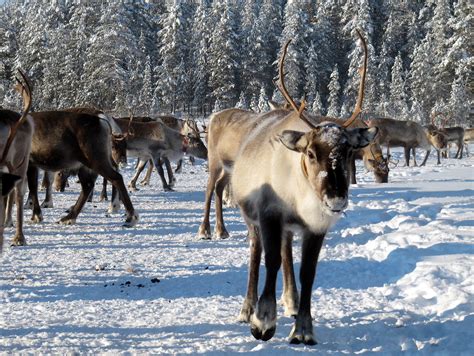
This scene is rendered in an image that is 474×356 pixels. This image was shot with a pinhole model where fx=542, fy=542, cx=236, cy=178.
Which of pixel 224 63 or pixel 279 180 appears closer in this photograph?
pixel 279 180

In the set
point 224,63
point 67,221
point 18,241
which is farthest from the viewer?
point 224,63

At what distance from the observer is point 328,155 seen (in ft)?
10.1

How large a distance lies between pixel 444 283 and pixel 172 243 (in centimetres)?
346

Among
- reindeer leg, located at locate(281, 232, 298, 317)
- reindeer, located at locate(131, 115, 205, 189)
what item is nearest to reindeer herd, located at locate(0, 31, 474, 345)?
reindeer leg, located at locate(281, 232, 298, 317)

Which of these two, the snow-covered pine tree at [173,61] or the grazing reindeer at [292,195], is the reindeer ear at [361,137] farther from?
the snow-covered pine tree at [173,61]

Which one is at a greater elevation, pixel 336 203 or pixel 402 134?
pixel 336 203

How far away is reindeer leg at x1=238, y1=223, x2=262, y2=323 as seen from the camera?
3.95 metres

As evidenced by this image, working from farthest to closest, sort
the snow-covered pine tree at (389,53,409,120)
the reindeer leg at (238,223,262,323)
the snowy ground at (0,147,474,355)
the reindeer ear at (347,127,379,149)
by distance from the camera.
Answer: the snow-covered pine tree at (389,53,409,120), the reindeer leg at (238,223,262,323), the snowy ground at (0,147,474,355), the reindeer ear at (347,127,379,149)

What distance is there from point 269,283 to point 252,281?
23.0 inches

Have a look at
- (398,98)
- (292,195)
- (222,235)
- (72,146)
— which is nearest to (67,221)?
(72,146)

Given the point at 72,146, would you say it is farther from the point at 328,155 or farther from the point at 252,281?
the point at 328,155

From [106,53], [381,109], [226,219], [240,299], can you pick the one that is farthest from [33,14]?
[240,299]

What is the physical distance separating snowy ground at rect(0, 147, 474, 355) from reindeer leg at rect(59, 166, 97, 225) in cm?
18

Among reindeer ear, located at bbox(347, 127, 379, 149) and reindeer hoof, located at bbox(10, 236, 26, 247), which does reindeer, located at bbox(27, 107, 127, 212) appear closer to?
reindeer hoof, located at bbox(10, 236, 26, 247)
